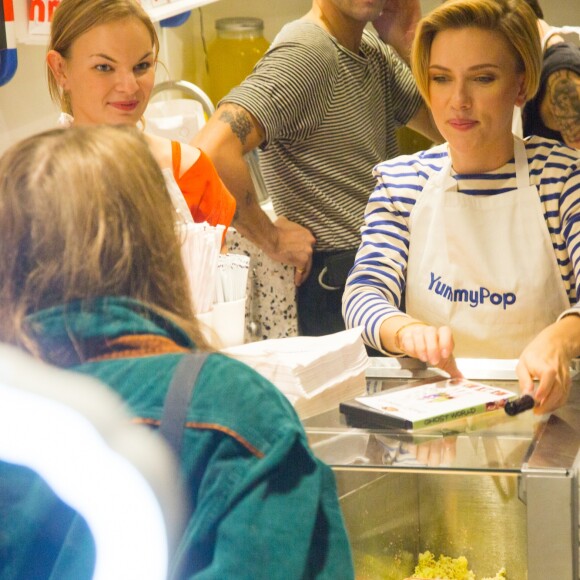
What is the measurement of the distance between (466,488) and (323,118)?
3.95ft

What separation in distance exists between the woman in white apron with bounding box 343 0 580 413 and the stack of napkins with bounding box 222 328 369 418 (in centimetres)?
29

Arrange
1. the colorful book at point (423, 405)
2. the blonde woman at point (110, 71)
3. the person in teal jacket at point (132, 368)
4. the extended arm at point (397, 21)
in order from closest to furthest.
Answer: the person in teal jacket at point (132, 368) < the colorful book at point (423, 405) < the blonde woman at point (110, 71) < the extended arm at point (397, 21)

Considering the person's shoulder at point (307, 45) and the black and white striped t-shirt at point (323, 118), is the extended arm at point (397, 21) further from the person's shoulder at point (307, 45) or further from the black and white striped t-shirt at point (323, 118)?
the person's shoulder at point (307, 45)

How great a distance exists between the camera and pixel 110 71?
1688mm

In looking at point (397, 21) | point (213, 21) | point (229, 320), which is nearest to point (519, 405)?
point (229, 320)

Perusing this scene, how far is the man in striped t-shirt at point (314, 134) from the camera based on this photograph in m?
2.07

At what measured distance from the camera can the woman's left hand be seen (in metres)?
1.16

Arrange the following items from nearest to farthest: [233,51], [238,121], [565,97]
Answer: [565,97], [238,121], [233,51]

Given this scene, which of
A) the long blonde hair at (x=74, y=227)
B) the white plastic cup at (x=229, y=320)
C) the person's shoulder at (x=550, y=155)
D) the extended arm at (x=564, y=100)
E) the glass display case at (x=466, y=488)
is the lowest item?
the glass display case at (x=466, y=488)

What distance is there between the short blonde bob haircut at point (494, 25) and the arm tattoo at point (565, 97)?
251mm

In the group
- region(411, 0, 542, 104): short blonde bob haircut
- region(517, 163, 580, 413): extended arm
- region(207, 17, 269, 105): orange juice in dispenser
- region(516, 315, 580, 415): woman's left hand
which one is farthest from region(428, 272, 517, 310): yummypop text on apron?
region(207, 17, 269, 105): orange juice in dispenser

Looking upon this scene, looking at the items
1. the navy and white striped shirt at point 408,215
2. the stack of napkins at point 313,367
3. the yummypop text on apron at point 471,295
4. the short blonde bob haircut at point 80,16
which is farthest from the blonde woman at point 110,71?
the stack of napkins at point 313,367

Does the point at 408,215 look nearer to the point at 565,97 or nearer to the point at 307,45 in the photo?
the point at 565,97

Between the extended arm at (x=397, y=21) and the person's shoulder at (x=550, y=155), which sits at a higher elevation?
the extended arm at (x=397, y=21)
